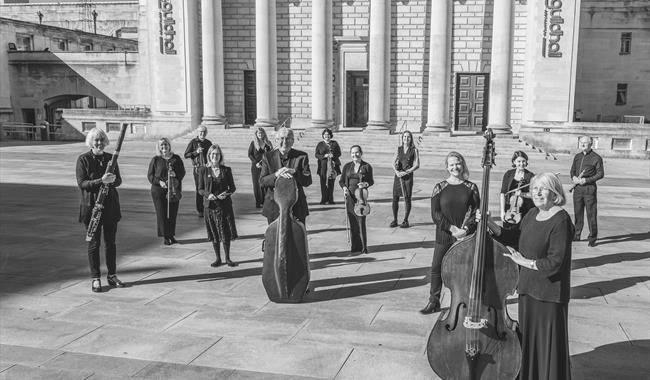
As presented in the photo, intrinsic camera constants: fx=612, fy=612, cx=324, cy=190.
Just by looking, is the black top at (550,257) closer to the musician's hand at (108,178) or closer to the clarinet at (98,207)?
the musician's hand at (108,178)

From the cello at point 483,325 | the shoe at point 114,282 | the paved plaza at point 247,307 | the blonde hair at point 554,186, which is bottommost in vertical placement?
the paved plaza at point 247,307

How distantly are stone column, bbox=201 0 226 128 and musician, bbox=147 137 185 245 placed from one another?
22.4 meters

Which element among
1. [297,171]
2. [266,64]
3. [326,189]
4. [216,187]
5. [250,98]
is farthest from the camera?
[250,98]

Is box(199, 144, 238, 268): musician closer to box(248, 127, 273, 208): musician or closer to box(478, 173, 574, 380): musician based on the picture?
box(248, 127, 273, 208): musician

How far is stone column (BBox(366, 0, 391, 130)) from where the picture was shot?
30547 millimetres

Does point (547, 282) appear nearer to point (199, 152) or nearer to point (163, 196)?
point (163, 196)

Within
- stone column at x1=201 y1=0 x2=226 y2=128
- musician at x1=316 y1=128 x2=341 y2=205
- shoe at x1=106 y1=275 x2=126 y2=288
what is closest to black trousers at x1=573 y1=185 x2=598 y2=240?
Result: musician at x1=316 y1=128 x2=341 y2=205

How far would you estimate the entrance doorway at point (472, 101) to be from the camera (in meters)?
32.5

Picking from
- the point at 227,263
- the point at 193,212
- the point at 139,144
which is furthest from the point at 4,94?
the point at 227,263

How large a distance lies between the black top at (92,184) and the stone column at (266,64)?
24220 mm

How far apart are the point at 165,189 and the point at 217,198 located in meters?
2.10

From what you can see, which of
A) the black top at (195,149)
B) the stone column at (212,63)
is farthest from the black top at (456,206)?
the stone column at (212,63)

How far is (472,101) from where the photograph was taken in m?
32.8

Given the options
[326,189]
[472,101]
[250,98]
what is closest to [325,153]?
[326,189]
